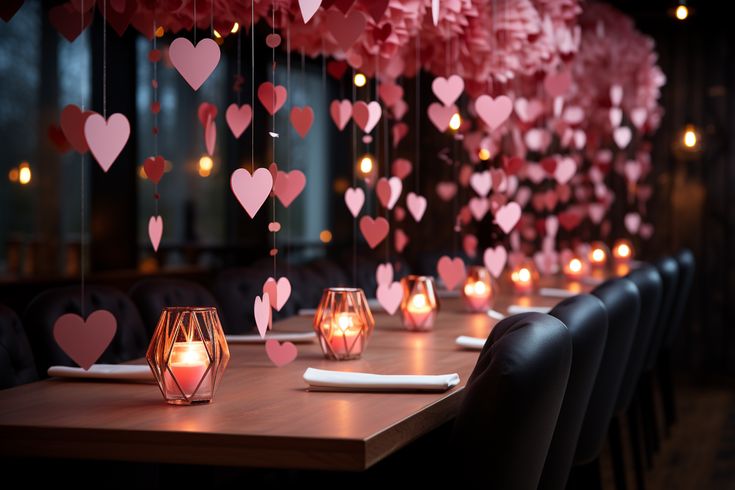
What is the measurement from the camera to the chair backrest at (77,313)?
266 cm

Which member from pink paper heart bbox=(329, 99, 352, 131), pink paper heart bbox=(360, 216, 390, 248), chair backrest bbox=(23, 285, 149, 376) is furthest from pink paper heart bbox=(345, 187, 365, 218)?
chair backrest bbox=(23, 285, 149, 376)

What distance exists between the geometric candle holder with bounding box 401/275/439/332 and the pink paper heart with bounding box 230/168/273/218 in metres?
1.19

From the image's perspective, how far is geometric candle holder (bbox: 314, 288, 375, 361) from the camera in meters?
2.43

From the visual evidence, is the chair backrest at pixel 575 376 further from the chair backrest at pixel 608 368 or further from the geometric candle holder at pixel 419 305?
the geometric candle holder at pixel 419 305

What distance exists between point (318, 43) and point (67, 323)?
5.35ft

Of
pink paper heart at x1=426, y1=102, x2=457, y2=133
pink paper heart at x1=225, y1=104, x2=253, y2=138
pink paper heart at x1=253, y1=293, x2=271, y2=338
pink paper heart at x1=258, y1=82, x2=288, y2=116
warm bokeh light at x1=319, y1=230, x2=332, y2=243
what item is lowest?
pink paper heart at x1=253, y1=293, x2=271, y2=338

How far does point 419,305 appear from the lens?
10.2 ft

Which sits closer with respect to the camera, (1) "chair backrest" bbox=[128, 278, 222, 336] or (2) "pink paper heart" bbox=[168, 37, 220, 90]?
(2) "pink paper heart" bbox=[168, 37, 220, 90]

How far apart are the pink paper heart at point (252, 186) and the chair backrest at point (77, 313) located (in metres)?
0.94

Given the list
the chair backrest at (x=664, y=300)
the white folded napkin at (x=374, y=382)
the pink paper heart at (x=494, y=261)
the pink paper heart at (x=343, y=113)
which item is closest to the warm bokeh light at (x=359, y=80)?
the pink paper heart at (x=343, y=113)

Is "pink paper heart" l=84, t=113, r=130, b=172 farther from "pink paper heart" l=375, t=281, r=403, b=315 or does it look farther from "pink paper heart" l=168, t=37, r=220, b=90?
"pink paper heart" l=375, t=281, r=403, b=315

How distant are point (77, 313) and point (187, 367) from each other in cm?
112

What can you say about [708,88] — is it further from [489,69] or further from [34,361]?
[34,361]

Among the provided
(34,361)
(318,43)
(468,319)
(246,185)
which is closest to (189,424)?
(246,185)
